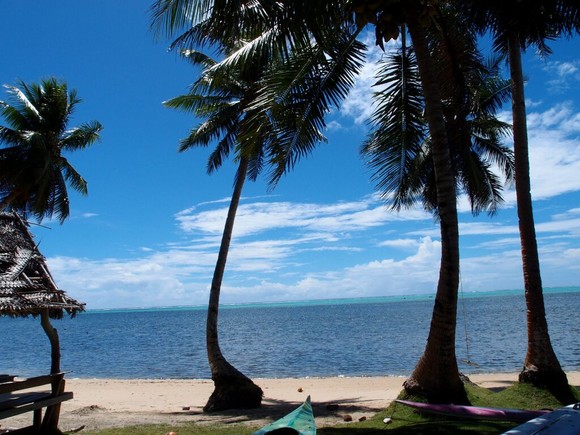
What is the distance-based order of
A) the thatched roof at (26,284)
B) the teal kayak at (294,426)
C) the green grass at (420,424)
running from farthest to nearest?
the thatched roof at (26,284) → the green grass at (420,424) → the teal kayak at (294,426)

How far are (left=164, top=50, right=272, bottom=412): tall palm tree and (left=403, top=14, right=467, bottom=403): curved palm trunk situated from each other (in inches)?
184

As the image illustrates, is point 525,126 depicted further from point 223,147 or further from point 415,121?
point 223,147

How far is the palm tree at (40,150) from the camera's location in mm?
15727

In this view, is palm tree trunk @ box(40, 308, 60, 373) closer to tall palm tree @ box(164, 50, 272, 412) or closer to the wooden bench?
the wooden bench

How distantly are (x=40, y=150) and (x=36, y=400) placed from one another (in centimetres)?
926

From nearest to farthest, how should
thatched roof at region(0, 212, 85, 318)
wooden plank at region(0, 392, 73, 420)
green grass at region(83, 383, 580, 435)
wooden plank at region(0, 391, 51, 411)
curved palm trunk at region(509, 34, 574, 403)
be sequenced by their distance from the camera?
green grass at region(83, 383, 580, 435) → wooden plank at region(0, 392, 73, 420) → wooden plank at region(0, 391, 51, 411) → thatched roof at region(0, 212, 85, 318) → curved palm trunk at region(509, 34, 574, 403)

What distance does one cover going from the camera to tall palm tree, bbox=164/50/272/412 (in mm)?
12695

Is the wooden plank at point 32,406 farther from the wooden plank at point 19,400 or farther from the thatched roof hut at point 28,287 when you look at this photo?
the thatched roof hut at point 28,287

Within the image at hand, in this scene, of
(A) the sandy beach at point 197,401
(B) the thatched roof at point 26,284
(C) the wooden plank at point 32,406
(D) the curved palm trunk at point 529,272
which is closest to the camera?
(C) the wooden plank at point 32,406

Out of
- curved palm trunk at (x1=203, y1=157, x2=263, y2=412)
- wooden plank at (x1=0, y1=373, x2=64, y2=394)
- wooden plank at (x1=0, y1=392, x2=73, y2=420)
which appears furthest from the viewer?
curved palm trunk at (x1=203, y1=157, x2=263, y2=412)

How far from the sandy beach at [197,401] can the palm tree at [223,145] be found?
583 millimetres

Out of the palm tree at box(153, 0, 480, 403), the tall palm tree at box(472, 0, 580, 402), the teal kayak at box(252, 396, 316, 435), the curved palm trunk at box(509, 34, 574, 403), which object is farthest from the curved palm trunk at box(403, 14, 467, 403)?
the curved palm trunk at box(509, 34, 574, 403)

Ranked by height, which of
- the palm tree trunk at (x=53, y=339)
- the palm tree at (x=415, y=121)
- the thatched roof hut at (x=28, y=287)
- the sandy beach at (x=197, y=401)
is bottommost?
the sandy beach at (x=197, y=401)

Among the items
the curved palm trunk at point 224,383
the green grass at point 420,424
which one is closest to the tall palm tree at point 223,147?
the curved palm trunk at point 224,383
